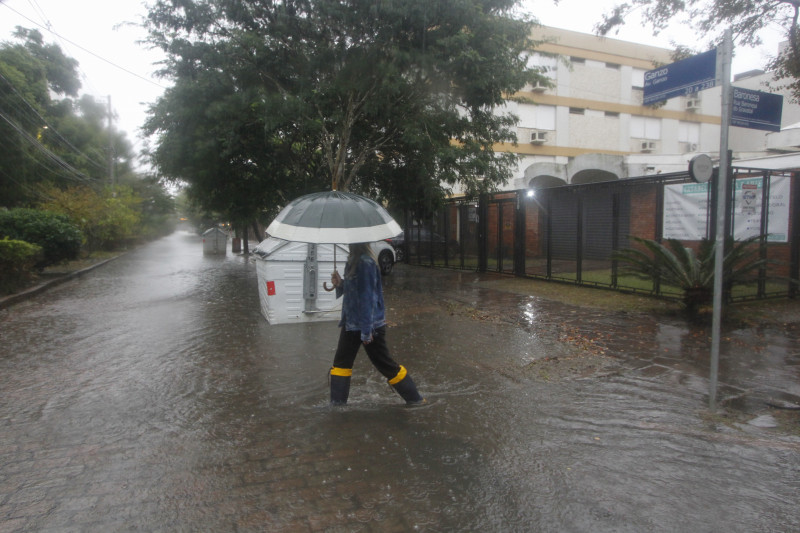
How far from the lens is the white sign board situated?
910cm

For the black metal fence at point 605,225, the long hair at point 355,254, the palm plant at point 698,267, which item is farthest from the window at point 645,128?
the long hair at point 355,254

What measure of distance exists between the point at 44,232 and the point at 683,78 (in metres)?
15.6

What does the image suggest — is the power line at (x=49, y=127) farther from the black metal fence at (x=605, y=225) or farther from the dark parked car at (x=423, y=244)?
the black metal fence at (x=605, y=225)

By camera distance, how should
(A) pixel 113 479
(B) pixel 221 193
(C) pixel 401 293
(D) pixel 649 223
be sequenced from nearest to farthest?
(A) pixel 113 479, (D) pixel 649 223, (C) pixel 401 293, (B) pixel 221 193

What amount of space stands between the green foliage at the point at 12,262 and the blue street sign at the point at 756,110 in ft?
43.2

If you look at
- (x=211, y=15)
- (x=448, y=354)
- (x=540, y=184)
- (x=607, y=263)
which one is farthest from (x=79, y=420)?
(x=540, y=184)

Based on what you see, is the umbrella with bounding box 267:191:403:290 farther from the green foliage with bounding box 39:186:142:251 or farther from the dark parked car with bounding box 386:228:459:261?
the green foliage with bounding box 39:186:142:251

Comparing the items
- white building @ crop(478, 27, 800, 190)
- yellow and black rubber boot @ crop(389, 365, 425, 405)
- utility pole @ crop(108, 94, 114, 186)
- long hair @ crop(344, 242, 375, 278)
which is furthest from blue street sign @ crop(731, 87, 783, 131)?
utility pole @ crop(108, 94, 114, 186)

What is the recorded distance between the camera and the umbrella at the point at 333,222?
4.34 m

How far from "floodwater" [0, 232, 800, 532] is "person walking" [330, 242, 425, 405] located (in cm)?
28

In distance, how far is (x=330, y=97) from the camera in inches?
512

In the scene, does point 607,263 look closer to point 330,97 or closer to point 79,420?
point 330,97

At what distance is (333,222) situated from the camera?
14.6ft

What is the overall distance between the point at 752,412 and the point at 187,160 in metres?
14.3
